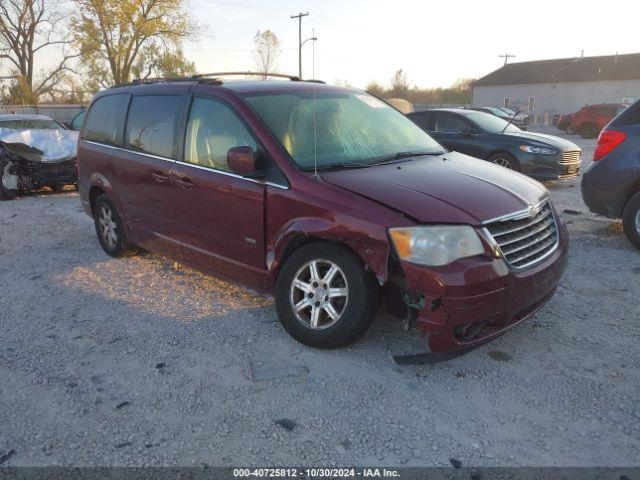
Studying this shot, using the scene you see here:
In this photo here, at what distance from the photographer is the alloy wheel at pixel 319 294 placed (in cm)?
325

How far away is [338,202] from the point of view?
10.4 ft

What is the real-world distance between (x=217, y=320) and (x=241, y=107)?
63.9 inches

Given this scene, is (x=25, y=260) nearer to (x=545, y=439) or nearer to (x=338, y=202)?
(x=338, y=202)

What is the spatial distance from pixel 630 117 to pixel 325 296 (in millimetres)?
4320

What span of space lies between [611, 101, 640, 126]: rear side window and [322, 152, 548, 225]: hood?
99.5 inches

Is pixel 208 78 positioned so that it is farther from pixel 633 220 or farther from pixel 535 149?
pixel 535 149

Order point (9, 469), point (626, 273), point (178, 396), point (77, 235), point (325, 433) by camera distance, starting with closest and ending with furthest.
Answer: point (9, 469) < point (325, 433) < point (178, 396) < point (626, 273) < point (77, 235)

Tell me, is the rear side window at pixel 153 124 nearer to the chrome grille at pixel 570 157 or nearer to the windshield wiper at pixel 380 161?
the windshield wiper at pixel 380 161

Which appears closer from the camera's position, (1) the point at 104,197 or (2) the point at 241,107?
(2) the point at 241,107

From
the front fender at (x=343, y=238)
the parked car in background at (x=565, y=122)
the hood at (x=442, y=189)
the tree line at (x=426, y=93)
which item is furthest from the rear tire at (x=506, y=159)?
the tree line at (x=426, y=93)

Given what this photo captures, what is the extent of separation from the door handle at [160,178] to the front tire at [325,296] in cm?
149

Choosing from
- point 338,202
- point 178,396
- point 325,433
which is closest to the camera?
point 325,433

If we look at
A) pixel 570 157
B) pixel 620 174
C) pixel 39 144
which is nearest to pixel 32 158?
pixel 39 144

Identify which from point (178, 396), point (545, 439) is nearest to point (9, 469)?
point (178, 396)
